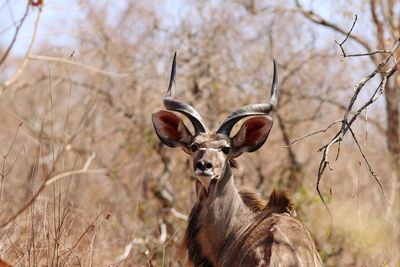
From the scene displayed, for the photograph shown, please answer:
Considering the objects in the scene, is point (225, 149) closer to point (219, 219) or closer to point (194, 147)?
point (194, 147)

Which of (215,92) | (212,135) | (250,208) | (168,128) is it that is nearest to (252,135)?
(212,135)

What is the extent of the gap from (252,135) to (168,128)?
651mm

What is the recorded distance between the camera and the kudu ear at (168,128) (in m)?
6.68

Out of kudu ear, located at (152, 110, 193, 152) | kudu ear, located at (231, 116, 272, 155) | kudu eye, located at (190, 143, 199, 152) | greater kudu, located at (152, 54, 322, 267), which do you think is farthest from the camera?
kudu ear, located at (152, 110, 193, 152)

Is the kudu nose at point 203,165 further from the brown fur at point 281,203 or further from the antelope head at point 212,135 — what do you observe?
the brown fur at point 281,203

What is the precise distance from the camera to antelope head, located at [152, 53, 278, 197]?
19.9 feet

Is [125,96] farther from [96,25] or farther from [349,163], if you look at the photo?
[349,163]

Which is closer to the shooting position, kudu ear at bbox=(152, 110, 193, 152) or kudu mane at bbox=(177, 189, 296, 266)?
kudu mane at bbox=(177, 189, 296, 266)

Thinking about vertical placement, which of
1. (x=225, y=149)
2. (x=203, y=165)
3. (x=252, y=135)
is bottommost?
(x=203, y=165)

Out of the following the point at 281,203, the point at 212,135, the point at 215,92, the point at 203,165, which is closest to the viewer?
the point at 203,165

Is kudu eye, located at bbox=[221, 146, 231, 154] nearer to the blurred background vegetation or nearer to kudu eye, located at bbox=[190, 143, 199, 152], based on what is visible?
kudu eye, located at bbox=[190, 143, 199, 152]

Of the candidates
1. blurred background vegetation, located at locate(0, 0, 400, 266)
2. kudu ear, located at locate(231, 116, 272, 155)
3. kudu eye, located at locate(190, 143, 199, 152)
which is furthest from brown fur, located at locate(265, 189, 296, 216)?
blurred background vegetation, located at locate(0, 0, 400, 266)

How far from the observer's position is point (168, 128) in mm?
6773

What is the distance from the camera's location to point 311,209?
36.8ft
